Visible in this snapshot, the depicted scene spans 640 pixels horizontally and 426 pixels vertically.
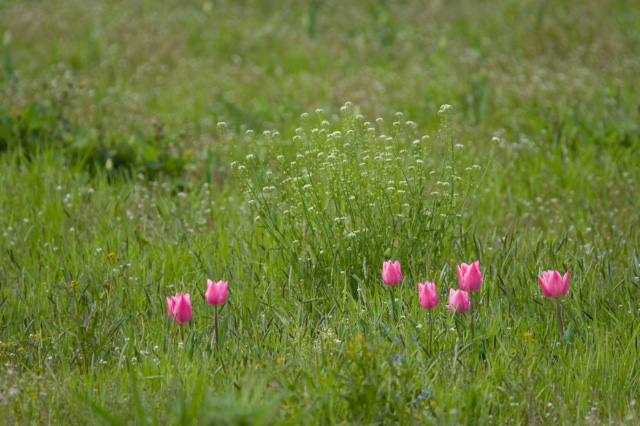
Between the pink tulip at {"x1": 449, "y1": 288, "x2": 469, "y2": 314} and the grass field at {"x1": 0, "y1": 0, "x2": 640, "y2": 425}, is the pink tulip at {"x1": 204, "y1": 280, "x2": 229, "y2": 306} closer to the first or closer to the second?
the grass field at {"x1": 0, "y1": 0, "x2": 640, "y2": 425}

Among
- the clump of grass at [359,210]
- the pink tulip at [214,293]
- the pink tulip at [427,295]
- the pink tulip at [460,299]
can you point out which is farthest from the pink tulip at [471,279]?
the pink tulip at [214,293]

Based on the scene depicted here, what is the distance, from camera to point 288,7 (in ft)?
34.8

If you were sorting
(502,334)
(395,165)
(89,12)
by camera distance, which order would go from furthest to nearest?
(89,12) → (395,165) → (502,334)

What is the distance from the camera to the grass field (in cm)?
258

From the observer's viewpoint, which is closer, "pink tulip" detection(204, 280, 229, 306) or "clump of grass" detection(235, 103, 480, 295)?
"pink tulip" detection(204, 280, 229, 306)

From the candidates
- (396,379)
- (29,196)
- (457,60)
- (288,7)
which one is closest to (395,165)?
(396,379)

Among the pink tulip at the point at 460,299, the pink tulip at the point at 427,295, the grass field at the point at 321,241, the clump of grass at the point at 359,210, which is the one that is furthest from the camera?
the clump of grass at the point at 359,210

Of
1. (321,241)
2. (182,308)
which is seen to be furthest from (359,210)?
(182,308)

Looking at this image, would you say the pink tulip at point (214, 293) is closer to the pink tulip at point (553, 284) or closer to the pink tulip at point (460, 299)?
the pink tulip at point (460, 299)

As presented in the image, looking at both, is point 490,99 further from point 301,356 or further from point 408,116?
point 301,356

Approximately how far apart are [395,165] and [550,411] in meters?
1.40

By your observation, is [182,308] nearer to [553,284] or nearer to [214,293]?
[214,293]

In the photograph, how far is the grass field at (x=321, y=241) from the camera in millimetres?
2576

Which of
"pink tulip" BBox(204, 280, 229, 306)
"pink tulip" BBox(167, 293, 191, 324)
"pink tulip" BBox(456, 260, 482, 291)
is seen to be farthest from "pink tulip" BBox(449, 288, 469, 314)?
"pink tulip" BBox(167, 293, 191, 324)
